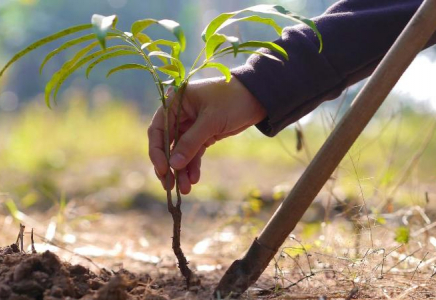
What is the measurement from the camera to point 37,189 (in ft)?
15.4

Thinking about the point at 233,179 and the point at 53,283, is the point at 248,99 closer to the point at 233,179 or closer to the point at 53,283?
the point at 53,283

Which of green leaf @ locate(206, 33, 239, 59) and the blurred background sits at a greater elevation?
the blurred background

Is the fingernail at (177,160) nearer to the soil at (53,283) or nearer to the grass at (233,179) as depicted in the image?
the soil at (53,283)

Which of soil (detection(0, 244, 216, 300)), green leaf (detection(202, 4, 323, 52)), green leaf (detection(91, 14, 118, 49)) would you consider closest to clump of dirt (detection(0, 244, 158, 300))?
soil (detection(0, 244, 216, 300))

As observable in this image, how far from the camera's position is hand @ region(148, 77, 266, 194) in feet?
5.00

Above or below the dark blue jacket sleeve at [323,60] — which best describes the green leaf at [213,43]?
below

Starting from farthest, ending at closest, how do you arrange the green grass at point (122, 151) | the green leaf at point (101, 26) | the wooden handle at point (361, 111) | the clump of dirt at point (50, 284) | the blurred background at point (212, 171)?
the green grass at point (122, 151) < the blurred background at point (212, 171) < the wooden handle at point (361, 111) < the clump of dirt at point (50, 284) < the green leaf at point (101, 26)

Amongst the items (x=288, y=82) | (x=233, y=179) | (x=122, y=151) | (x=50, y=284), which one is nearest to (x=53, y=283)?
(x=50, y=284)

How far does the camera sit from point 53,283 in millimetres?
1303

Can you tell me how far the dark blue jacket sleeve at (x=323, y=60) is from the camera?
1.62m

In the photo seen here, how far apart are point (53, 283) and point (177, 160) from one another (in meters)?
0.41

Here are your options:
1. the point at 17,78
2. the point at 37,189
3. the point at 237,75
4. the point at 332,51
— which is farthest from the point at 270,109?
the point at 17,78

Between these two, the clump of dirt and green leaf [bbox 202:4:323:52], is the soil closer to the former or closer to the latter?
the clump of dirt

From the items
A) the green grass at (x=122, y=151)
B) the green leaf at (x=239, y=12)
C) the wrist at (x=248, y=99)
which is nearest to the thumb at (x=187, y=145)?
the wrist at (x=248, y=99)
